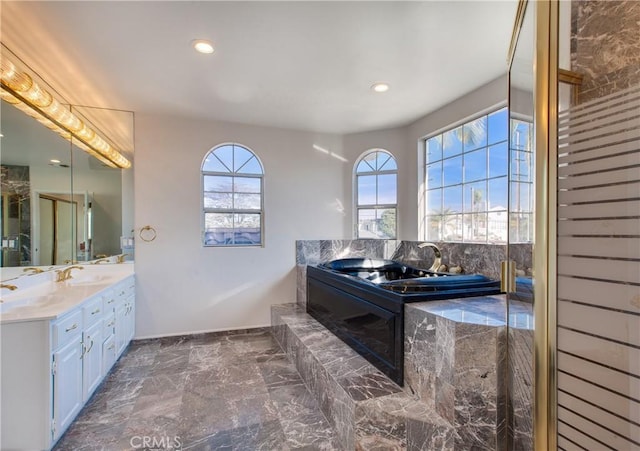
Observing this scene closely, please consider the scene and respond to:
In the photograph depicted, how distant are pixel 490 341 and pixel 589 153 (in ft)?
3.11

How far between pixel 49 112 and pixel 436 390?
136 inches

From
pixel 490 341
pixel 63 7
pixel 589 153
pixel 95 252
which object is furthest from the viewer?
pixel 95 252

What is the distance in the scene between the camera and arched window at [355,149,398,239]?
13.0 ft

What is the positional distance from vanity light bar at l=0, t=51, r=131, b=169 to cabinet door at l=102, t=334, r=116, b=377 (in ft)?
6.10

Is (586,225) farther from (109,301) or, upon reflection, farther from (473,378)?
(109,301)

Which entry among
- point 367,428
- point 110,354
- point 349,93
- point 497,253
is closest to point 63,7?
point 349,93

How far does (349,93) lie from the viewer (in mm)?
2873

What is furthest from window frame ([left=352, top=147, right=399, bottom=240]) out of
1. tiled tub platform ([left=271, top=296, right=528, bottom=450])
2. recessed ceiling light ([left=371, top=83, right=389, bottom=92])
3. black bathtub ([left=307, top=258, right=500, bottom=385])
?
tiled tub platform ([left=271, top=296, right=528, bottom=450])

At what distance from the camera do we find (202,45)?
2.10 meters

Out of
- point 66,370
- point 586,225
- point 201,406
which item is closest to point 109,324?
point 66,370

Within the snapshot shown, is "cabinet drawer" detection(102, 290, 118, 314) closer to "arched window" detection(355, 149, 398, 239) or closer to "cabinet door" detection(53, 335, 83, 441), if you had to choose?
"cabinet door" detection(53, 335, 83, 441)

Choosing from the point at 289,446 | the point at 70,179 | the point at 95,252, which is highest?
the point at 70,179

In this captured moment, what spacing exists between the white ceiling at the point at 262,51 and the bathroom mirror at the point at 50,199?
542mm

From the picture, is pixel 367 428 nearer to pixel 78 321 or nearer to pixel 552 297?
pixel 552 297
